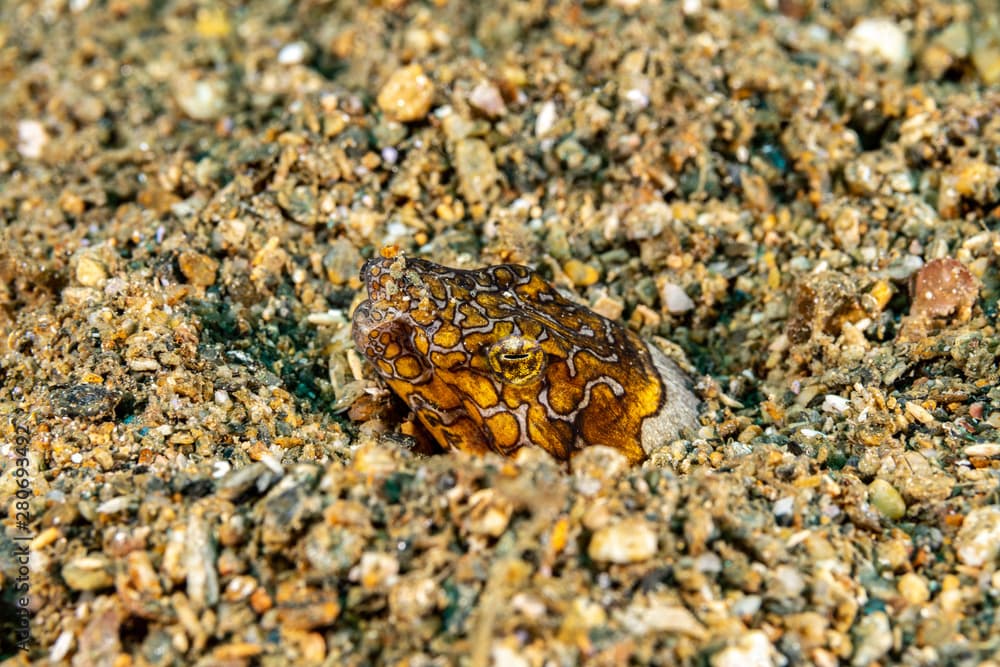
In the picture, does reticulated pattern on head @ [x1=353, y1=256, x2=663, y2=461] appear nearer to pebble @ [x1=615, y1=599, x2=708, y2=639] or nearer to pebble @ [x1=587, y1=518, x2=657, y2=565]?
pebble @ [x1=587, y1=518, x2=657, y2=565]

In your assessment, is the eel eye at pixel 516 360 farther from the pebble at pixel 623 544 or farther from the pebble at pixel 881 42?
Result: the pebble at pixel 881 42

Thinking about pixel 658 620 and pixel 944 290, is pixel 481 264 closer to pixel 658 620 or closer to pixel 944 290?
pixel 944 290

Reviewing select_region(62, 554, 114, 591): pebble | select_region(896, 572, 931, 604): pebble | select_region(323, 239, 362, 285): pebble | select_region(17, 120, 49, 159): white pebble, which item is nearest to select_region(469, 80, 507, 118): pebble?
select_region(323, 239, 362, 285): pebble

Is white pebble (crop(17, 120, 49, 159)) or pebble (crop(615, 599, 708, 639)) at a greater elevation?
white pebble (crop(17, 120, 49, 159))

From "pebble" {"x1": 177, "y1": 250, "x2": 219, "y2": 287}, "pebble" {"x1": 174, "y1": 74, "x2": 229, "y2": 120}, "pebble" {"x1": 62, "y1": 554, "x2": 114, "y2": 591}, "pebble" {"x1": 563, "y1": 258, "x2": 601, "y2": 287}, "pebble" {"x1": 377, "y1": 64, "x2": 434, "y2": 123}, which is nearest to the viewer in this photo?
"pebble" {"x1": 62, "y1": 554, "x2": 114, "y2": 591}

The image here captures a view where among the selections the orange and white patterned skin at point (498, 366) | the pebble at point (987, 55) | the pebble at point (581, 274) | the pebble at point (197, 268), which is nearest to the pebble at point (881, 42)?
the pebble at point (987, 55)

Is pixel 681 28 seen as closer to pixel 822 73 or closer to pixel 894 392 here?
pixel 822 73
